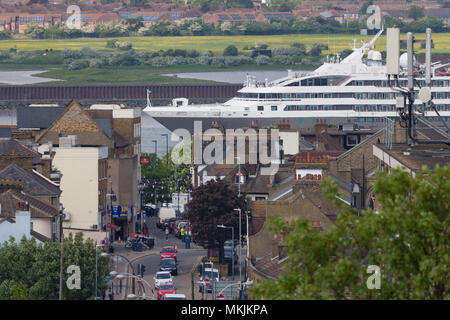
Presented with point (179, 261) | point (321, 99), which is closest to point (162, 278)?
point (179, 261)

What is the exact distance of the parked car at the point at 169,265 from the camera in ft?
158

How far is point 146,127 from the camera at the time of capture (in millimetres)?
172000

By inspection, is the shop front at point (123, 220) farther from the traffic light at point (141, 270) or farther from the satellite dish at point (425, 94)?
the satellite dish at point (425, 94)

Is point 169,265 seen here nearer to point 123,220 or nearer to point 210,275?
point 210,275

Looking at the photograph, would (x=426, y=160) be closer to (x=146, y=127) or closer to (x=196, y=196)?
(x=196, y=196)

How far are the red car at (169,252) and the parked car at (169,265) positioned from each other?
54.6 inches

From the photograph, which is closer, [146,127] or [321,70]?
Result: [321,70]

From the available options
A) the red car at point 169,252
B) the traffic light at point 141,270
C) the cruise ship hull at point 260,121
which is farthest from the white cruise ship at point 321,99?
the traffic light at point 141,270

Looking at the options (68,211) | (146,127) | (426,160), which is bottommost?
(146,127)

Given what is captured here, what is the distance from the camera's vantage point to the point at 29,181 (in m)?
51.8

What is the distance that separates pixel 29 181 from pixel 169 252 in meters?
5.70

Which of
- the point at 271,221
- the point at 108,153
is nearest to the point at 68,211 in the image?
the point at 108,153

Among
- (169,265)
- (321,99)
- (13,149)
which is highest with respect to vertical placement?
(13,149)
